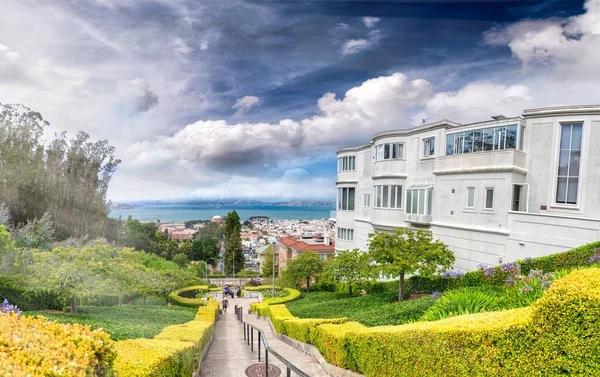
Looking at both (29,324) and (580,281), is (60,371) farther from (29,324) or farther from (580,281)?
(580,281)

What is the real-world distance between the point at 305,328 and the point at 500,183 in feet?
37.7

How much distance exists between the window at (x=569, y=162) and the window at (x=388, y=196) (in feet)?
26.2

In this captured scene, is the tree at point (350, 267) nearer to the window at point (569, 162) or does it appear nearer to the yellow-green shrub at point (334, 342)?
the yellow-green shrub at point (334, 342)

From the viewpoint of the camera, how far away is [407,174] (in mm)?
18938

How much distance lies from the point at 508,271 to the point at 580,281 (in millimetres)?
8712


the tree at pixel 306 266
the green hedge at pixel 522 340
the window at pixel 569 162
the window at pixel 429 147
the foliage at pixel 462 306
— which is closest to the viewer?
the green hedge at pixel 522 340

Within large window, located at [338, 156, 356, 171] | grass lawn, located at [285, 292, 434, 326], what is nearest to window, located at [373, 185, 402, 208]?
large window, located at [338, 156, 356, 171]

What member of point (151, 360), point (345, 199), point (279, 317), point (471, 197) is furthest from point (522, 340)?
point (345, 199)

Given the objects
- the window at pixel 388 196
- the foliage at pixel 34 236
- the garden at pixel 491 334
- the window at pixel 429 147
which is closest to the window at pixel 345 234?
the window at pixel 388 196

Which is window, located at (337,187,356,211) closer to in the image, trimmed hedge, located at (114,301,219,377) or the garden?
the garden

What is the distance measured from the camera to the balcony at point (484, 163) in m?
13.6

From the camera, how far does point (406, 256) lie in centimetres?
1336

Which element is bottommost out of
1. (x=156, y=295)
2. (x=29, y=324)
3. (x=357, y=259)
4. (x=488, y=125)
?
(x=156, y=295)

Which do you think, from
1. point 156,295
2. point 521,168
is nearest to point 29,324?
point 521,168
